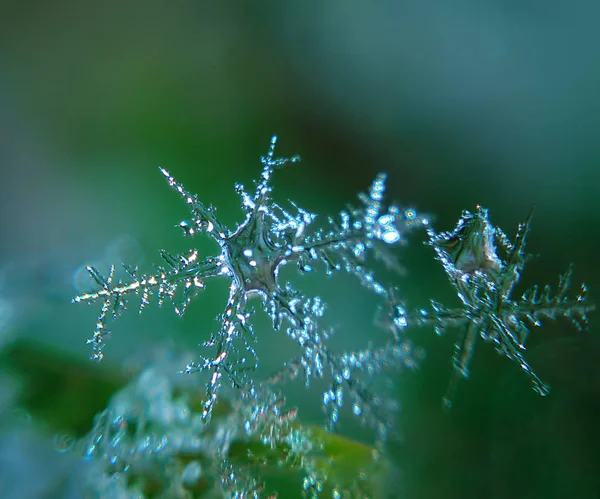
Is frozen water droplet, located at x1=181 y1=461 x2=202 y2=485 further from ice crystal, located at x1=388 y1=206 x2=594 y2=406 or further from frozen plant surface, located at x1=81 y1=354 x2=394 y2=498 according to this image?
ice crystal, located at x1=388 y1=206 x2=594 y2=406

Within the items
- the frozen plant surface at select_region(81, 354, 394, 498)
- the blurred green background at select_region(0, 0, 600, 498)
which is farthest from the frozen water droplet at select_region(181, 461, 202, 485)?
the blurred green background at select_region(0, 0, 600, 498)

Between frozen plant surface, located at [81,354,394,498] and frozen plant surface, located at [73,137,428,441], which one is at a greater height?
frozen plant surface, located at [73,137,428,441]

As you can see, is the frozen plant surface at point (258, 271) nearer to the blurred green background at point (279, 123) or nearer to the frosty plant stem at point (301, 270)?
the frosty plant stem at point (301, 270)

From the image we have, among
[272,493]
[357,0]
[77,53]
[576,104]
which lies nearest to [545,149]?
[576,104]

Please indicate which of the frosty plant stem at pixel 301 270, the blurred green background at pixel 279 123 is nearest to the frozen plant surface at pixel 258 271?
the frosty plant stem at pixel 301 270

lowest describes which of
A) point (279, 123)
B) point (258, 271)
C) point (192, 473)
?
point (192, 473)

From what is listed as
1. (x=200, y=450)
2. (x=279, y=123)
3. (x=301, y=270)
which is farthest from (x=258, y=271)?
(x=279, y=123)

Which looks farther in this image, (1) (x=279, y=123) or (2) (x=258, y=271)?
(1) (x=279, y=123)

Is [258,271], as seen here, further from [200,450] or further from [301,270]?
[200,450]
